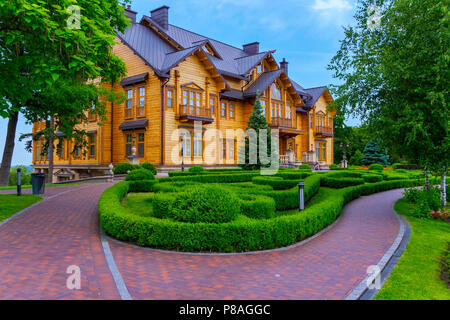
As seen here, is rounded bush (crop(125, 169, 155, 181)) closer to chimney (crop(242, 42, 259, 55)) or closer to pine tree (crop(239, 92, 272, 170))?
pine tree (crop(239, 92, 272, 170))

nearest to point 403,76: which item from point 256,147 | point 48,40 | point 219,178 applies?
point 48,40

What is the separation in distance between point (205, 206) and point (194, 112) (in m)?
20.8

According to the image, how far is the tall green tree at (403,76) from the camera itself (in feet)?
33.8

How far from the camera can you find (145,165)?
2398 cm

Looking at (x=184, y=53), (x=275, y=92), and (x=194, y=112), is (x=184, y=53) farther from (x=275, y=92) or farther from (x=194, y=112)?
(x=275, y=92)

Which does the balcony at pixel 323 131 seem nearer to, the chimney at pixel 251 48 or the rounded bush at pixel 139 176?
the chimney at pixel 251 48

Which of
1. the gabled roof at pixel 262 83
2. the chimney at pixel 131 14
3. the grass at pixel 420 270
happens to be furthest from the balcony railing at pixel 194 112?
the grass at pixel 420 270

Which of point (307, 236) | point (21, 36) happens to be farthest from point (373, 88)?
point (21, 36)

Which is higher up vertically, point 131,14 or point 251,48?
point 251,48

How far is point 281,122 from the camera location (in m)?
36.7

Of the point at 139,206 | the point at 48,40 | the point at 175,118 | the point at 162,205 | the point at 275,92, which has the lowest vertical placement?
the point at 139,206

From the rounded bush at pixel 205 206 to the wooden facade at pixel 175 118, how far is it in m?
18.4

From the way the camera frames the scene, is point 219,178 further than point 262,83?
No
